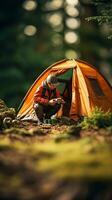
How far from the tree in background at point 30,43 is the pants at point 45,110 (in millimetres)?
11032

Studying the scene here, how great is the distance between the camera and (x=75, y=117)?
1518 cm

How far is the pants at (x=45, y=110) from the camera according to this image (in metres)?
14.6

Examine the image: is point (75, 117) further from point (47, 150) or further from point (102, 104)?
point (47, 150)

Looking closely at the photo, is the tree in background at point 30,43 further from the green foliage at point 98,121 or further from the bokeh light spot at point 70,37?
the green foliage at point 98,121

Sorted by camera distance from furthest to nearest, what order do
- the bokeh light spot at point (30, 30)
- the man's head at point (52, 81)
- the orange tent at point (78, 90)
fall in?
the bokeh light spot at point (30, 30), the orange tent at point (78, 90), the man's head at point (52, 81)

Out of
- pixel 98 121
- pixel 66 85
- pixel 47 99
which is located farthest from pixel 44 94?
pixel 98 121

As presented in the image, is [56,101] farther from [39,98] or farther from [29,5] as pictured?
[29,5]

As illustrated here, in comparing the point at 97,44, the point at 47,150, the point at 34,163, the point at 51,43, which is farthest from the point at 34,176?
the point at 51,43

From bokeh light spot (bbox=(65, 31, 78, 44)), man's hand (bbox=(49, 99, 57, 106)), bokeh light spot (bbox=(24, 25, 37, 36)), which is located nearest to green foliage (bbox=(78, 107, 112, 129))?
man's hand (bbox=(49, 99, 57, 106))

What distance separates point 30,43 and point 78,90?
601 inches

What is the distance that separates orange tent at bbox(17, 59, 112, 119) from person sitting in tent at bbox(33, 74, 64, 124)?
0.64 metres

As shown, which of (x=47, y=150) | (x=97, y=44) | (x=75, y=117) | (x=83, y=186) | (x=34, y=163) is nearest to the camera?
(x=83, y=186)

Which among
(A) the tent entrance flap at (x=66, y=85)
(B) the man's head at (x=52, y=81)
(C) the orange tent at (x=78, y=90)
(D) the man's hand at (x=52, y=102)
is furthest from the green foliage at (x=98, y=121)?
(A) the tent entrance flap at (x=66, y=85)

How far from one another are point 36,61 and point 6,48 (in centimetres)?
183
